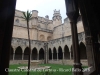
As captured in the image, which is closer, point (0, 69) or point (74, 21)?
point (0, 69)

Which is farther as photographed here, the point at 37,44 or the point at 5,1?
the point at 37,44

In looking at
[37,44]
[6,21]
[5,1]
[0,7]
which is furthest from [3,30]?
[37,44]

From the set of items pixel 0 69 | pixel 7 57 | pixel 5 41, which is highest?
pixel 5 41

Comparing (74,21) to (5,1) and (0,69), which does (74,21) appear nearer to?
(5,1)

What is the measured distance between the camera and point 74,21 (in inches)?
195

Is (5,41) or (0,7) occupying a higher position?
(0,7)

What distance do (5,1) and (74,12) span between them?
3.63 m

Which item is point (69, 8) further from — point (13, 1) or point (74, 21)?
point (13, 1)

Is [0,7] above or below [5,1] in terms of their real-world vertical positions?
below

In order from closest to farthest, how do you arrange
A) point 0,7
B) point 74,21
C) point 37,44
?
point 0,7
point 74,21
point 37,44

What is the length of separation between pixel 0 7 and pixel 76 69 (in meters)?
3.50

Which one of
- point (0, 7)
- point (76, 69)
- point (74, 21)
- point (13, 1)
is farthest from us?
point (74, 21)

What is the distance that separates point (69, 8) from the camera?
16.7 feet

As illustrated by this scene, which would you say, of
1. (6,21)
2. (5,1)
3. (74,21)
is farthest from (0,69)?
(74,21)
